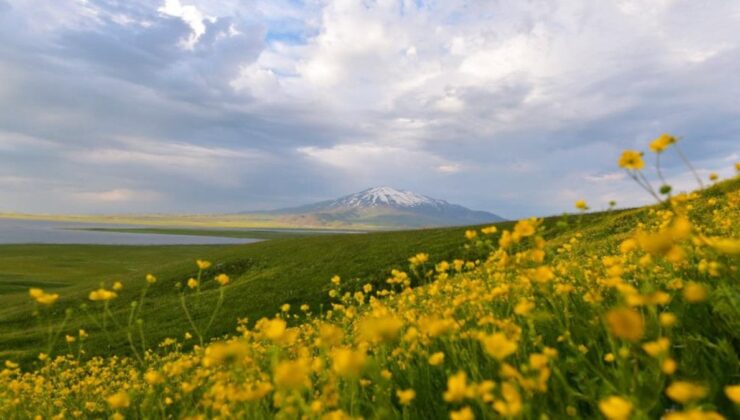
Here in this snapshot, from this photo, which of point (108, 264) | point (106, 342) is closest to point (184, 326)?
point (106, 342)

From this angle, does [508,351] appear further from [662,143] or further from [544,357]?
[662,143]

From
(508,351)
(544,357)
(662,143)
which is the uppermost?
(662,143)

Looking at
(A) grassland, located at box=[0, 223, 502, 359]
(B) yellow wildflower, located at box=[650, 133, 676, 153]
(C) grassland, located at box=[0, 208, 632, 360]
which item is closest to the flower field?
(B) yellow wildflower, located at box=[650, 133, 676, 153]

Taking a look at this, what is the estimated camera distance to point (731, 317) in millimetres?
3523

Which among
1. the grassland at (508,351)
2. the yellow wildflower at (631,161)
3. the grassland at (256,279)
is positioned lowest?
the grassland at (256,279)

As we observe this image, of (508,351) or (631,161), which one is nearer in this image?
(508,351)

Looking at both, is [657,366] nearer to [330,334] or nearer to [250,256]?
[330,334]

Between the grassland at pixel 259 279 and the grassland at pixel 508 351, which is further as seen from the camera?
the grassland at pixel 259 279

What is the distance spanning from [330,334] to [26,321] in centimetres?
4013

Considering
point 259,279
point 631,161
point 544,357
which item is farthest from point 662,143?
point 259,279

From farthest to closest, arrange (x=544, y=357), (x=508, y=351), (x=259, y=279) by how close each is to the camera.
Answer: (x=259, y=279) < (x=544, y=357) < (x=508, y=351)

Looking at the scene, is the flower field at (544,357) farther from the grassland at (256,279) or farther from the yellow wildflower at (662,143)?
the grassland at (256,279)

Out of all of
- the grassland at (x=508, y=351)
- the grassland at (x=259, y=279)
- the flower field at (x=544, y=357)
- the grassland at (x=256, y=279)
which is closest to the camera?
the flower field at (x=544, y=357)

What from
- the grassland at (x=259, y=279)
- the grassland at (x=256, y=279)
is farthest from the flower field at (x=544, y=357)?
the grassland at (x=256, y=279)
